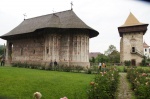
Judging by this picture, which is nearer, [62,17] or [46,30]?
[46,30]

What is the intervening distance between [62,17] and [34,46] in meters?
5.72

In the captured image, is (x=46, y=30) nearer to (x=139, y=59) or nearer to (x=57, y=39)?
(x=57, y=39)

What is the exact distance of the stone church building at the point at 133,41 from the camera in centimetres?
3850

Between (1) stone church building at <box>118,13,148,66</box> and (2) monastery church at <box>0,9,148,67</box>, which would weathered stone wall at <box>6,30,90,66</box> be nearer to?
(2) monastery church at <box>0,9,148,67</box>

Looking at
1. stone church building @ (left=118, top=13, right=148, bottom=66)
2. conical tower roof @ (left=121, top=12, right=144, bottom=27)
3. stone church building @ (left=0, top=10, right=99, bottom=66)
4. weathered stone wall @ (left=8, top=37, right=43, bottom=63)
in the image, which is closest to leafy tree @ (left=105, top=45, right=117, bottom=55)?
conical tower roof @ (left=121, top=12, right=144, bottom=27)

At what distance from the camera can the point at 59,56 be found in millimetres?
24547

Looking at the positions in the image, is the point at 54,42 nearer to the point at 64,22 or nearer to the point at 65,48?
the point at 65,48

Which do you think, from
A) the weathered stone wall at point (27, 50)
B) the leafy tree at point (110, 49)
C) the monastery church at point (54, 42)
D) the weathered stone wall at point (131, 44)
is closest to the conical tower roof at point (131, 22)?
the weathered stone wall at point (131, 44)

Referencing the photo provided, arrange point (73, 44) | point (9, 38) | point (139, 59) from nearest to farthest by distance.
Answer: point (73, 44) < point (9, 38) < point (139, 59)

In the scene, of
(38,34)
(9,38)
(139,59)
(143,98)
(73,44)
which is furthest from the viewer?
(139,59)

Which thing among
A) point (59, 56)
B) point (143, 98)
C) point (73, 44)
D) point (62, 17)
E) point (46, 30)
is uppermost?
point (62, 17)

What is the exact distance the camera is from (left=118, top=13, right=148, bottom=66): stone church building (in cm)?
3850

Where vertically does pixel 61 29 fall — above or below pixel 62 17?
below

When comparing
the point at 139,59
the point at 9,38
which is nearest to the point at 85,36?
the point at 9,38
